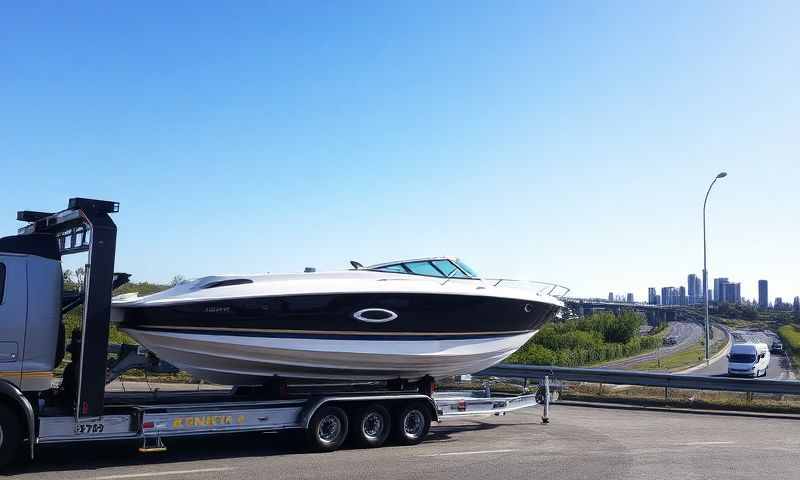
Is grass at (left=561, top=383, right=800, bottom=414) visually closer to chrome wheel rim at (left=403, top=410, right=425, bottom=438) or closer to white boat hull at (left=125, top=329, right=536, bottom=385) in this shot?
white boat hull at (left=125, top=329, right=536, bottom=385)

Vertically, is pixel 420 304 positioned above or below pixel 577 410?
above

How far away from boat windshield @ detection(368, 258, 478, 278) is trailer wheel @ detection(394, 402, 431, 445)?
2.26 metres

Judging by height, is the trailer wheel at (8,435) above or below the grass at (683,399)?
above

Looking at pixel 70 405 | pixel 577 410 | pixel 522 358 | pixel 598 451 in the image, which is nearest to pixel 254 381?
pixel 70 405

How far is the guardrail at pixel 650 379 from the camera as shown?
53.9 ft

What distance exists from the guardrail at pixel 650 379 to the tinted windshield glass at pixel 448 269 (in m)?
6.70

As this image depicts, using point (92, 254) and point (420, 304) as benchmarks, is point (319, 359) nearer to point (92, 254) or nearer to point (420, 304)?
point (420, 304)

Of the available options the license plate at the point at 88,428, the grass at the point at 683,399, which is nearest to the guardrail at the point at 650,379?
the grass at the point at 683,399

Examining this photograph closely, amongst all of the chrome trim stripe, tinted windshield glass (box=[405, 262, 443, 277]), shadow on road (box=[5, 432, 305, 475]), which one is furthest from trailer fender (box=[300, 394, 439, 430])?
tinted windshield glass (box=[405, 262, 443, 277])

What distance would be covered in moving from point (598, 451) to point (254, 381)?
17.6 feet

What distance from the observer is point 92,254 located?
837 centimetres

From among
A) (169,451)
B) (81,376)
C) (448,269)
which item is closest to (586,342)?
(448,269)

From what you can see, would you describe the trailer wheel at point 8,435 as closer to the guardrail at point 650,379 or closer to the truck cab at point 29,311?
the truck cab at point 29,311

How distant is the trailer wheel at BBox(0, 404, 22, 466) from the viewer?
786 cm
